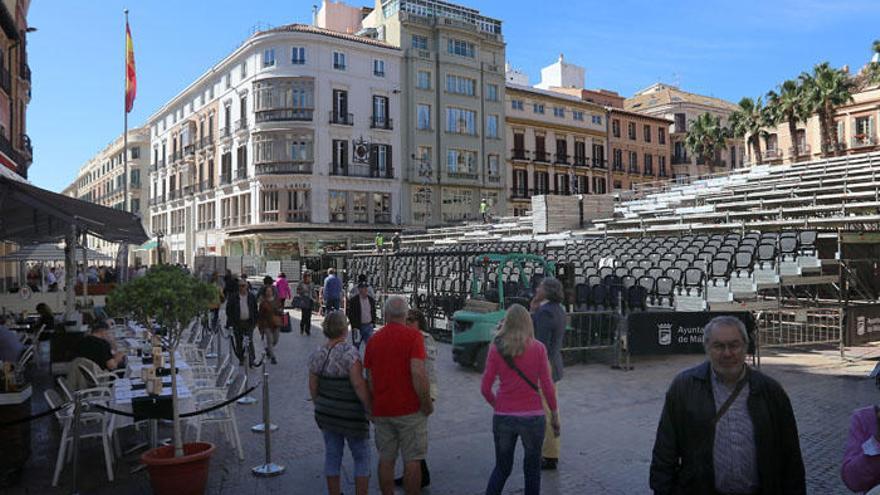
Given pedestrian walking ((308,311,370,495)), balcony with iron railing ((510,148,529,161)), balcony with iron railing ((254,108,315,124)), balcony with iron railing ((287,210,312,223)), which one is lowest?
pedestrian walking ((308,311,370,495))

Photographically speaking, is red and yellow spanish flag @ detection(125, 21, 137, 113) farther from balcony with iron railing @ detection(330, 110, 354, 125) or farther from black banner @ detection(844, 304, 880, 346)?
black banner @ detection(844, 304, 880, 346)

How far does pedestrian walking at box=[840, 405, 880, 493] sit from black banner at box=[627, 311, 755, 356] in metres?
9.25

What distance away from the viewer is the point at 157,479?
18.2 ft

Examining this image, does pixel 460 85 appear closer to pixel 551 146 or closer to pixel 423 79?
pixel 423 79

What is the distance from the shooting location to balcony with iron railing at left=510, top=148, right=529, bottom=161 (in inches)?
2266

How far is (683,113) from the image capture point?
7225cm

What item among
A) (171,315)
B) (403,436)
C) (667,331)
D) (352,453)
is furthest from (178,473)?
(667,331)

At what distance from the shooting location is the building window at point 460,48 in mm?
52625

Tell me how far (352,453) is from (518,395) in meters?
1.42

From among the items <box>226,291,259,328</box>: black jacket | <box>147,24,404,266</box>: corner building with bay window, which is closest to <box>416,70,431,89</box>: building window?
<box>147,24,404,266</box>: corner building with bay window

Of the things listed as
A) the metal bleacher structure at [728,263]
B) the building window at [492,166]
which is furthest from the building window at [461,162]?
the metal bleacher structure at [728,263]

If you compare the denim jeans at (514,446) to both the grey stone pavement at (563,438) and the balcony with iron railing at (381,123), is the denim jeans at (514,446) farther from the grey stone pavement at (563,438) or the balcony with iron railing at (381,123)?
the balcony with iron railing at (381,123)

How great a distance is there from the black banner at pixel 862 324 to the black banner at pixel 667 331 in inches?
116

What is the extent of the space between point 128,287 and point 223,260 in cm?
3435
